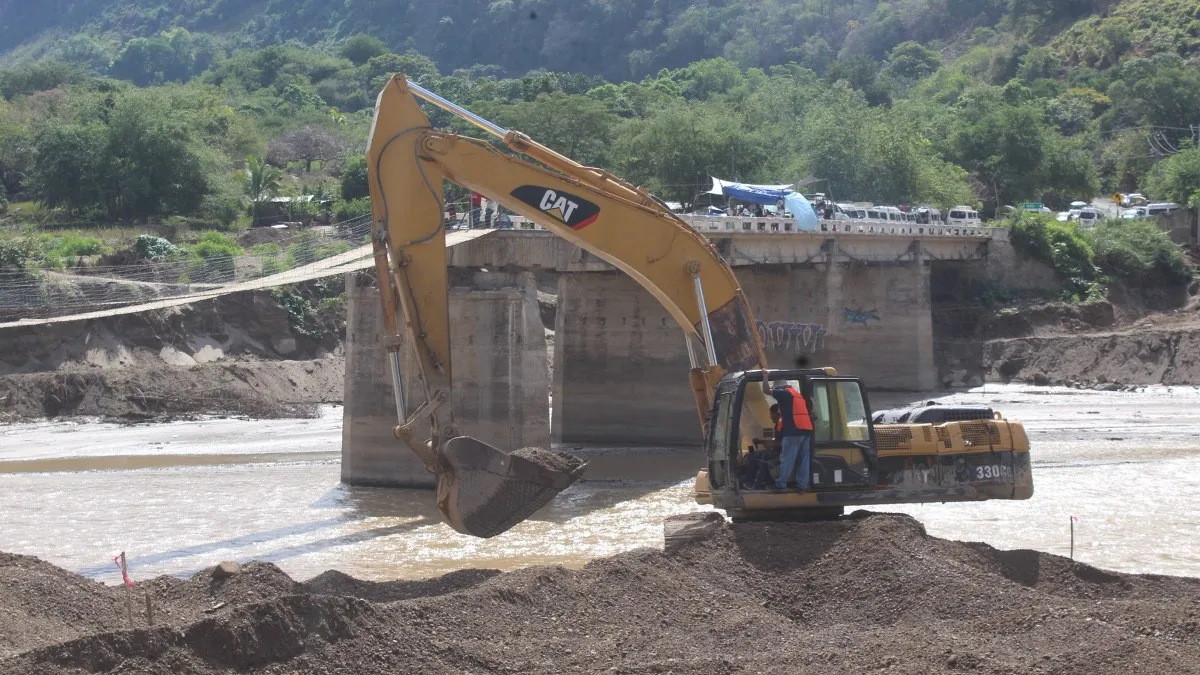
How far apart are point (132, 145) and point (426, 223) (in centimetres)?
6027

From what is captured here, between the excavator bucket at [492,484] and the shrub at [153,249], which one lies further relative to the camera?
the shrub at [153,249]

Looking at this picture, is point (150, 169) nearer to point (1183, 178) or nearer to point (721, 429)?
point (1183, 178)

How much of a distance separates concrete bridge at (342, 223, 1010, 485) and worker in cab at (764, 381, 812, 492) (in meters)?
14.7

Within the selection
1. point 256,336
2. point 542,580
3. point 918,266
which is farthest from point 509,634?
point 918,266

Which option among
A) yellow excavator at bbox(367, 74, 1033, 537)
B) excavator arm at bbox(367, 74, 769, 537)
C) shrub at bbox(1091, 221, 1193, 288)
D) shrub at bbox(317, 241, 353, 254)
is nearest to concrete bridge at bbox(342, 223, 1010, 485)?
shrub at bbox(1091, 221, 1193, 288)

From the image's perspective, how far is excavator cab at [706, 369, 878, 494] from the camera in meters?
16.2

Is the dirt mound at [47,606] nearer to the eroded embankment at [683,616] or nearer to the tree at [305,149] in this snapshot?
the eroded embankment at [683,616]

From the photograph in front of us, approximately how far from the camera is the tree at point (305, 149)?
341ft

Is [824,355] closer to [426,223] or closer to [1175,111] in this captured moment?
[426,223]

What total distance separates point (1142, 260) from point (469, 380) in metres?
44.5

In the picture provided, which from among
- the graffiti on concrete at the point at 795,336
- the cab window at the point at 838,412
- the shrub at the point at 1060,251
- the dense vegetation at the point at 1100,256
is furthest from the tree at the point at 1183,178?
the cab window at the point at 838,412

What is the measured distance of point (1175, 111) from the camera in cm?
10588

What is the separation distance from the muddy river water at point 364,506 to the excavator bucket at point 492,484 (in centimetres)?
439

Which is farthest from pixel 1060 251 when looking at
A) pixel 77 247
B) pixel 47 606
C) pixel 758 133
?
pixel 47 606
